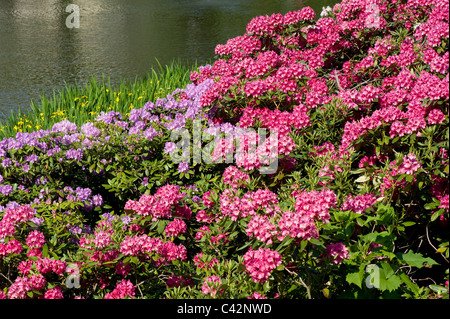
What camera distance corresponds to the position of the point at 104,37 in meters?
10.0

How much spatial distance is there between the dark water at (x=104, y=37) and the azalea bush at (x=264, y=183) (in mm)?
2686

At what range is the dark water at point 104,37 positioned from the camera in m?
7.52

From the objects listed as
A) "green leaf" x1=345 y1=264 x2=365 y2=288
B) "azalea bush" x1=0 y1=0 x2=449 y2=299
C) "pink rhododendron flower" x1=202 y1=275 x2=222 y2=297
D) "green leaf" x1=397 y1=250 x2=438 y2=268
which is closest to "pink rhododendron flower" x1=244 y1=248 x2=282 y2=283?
"azalea bush" x1=0 y1=0 x2=449 y2=299

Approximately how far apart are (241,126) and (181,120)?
0.48m

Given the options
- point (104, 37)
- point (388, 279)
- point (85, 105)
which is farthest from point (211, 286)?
point (104, 37)

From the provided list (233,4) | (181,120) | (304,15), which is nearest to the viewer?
(181,120)

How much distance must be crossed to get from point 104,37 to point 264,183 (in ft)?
25.9

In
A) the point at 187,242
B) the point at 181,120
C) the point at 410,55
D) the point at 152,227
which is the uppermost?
the point at 410,55

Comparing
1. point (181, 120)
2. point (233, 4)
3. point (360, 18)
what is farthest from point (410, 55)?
point (233, 4)

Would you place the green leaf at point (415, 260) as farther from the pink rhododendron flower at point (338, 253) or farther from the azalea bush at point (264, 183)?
the pink rhododendron flower at point (338, 253)

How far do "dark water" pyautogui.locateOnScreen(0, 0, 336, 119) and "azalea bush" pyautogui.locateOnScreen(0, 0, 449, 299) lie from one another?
2686 millimetres

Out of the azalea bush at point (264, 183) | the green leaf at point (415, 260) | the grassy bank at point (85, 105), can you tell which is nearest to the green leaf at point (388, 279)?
the azalea bush at point (264, 183)
